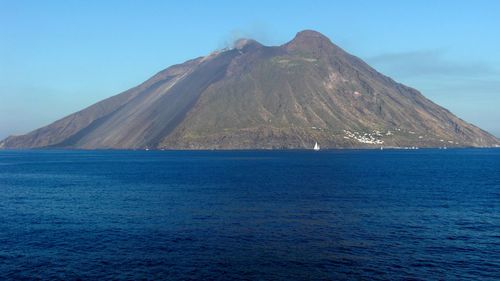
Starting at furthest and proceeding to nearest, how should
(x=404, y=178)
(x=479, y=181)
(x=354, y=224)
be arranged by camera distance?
(x=404, y=178), (x=479, y=181), (x=354, y=224)

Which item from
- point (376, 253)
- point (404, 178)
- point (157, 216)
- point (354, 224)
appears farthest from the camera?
point (404, 178)

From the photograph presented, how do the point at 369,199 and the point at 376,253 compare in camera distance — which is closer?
the point at 376,253

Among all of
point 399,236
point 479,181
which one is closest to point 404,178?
point 479,181

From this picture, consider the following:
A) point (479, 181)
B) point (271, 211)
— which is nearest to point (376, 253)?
point (271, 211)

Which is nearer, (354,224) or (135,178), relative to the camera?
(354,224)

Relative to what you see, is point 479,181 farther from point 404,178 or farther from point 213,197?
point 213,197

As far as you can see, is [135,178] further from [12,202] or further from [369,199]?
[369,199]

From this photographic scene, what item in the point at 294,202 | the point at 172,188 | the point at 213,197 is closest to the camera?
the point at 294,202

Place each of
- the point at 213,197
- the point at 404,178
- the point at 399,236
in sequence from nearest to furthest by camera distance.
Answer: the point at 399,236
the point at 213,197
the point at 404,178
